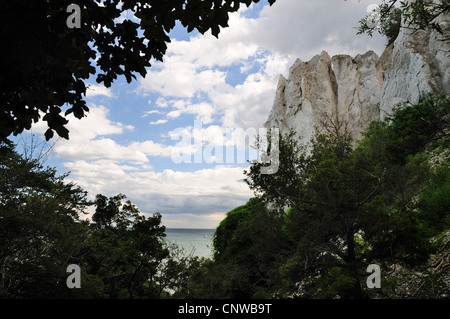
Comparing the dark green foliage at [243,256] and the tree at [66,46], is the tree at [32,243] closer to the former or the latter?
the dark green foliage at [243,256]

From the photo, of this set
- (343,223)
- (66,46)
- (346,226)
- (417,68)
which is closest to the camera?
(66,46)

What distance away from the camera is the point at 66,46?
2.10m

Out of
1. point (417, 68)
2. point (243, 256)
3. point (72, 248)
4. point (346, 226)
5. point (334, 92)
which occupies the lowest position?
point (243, 256)

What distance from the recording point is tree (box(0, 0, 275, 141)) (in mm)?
2008

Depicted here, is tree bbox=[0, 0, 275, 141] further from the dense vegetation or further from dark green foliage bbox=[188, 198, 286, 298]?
dark green foliage bbox=[188, 198, 286, 298]

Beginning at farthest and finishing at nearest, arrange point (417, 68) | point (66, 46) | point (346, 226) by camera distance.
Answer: point (417, 68) → point (346, 226) → point (66, 46)

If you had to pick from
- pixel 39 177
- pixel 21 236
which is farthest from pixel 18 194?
pixel 39 177

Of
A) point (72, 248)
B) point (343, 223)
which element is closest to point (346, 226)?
point (343, 223)

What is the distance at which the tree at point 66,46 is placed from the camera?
2008 millimetres

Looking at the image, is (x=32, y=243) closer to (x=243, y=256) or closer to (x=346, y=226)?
(x=346, y=226)

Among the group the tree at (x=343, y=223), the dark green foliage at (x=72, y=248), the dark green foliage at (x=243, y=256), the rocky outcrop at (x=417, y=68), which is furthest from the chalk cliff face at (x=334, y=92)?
the dark green foliage at (x=72, y=248)

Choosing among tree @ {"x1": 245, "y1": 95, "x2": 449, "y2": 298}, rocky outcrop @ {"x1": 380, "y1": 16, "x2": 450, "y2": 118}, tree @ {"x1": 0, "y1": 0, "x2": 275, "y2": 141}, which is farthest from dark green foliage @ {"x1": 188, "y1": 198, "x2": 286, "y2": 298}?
rocky outcrop @ {"x1": 380, "y1": 16, "x2": 450, "y2": 118}

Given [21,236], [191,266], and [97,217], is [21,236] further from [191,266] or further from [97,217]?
[191,266]
